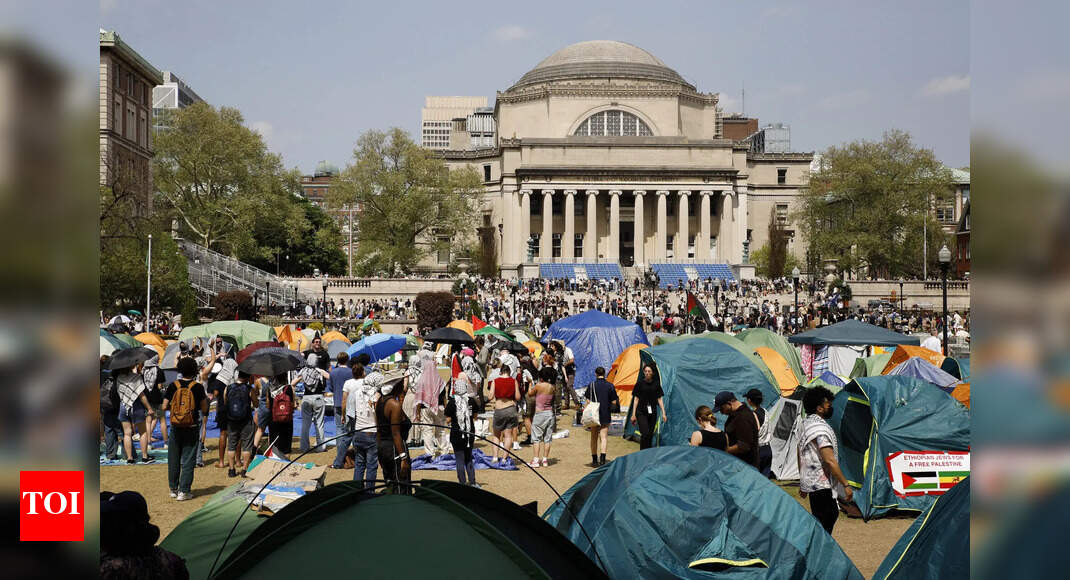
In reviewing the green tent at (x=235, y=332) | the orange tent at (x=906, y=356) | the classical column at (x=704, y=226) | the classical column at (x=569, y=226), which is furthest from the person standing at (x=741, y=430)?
the classical column at (x=704, y=226)

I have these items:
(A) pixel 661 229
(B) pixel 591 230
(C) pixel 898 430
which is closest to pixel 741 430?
(C) pixel 898 430

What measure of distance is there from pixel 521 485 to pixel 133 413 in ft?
21.0

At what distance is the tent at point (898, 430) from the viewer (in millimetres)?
10570

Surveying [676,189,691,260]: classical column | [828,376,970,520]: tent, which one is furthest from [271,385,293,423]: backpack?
[676,189,691,260]: classical column

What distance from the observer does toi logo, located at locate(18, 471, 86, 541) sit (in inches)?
63.2

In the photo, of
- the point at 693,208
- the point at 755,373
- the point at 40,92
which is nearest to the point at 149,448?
the point at 755,373

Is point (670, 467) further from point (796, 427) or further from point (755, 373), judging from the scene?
point (755, 373)

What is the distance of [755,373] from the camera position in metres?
15.3

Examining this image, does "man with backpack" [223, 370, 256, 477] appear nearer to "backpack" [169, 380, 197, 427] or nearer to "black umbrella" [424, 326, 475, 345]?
"backpack" [169, 380, 197, 427]

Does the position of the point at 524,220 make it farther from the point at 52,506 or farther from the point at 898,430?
the point at 52,506

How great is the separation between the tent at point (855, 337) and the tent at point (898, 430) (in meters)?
8.79

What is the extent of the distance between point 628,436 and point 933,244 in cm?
5349

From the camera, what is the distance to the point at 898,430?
34.8ft

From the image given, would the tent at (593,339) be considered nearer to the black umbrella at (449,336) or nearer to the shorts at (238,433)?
the black umbrella at (449,336)
